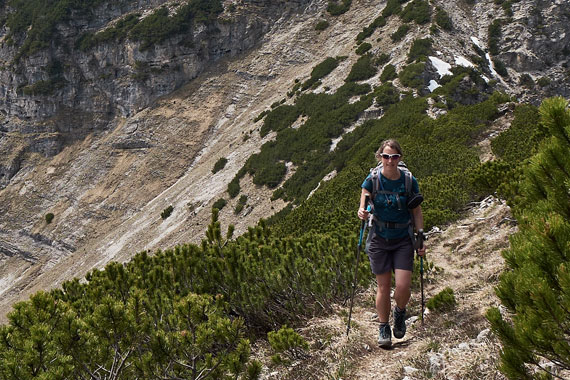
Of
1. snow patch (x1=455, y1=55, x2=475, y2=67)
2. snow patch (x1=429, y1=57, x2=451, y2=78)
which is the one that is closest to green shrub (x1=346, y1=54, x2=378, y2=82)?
snow patch (x1=429, y1=57, x2=451, y2=78)

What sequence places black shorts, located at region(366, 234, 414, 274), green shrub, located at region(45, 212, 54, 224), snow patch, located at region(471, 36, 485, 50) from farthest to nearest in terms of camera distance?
1. green shrub, located at region(45, 212, 54, 224)
2. snow patch, located at region(471, 36, 485, 50)
3. black shorts, located at region(366, 234, 414, 274)

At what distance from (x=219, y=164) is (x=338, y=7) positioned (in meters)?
19.7

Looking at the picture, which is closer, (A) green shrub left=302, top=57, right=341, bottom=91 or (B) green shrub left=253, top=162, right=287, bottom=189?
(B) green shrub left=253, top=162, right=287, bottom=189

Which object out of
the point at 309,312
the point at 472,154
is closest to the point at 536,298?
the point at 309,312

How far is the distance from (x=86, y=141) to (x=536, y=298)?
46.4m

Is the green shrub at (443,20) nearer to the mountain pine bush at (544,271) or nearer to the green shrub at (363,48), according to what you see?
the green shrub at (363,48)

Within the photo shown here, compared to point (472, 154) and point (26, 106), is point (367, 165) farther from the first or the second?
point (26, 106)

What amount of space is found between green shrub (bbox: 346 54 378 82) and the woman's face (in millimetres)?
25797

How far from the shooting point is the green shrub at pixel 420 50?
26375 mm

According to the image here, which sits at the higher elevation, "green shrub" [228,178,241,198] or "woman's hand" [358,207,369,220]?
"woman's hand" [358,207,369,220]

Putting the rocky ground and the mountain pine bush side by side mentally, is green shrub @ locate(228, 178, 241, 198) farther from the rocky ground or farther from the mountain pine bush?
the mountain pine bush

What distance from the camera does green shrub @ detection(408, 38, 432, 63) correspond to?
86.5 ft

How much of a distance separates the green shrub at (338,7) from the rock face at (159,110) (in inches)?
26.1

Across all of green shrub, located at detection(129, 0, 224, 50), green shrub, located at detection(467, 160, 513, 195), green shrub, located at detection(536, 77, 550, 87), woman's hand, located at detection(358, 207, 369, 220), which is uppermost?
green shrub, located at detection(129, 0, 224, 50)
